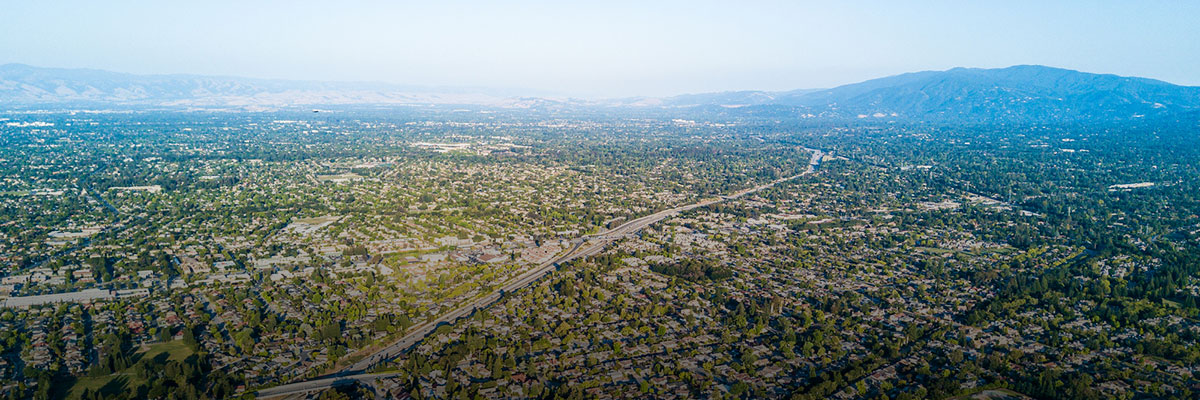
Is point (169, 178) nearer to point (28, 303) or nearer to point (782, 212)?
point (28, 303)

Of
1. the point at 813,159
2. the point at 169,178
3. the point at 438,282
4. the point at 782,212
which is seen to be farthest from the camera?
the point at 813,159

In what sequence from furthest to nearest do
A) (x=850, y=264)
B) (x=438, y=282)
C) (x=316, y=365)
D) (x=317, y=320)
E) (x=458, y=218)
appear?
(x=458, y=218) → (x=850, y=264) → (x=438, y=282) → (x=317, y=320) → (x=316, y=365)

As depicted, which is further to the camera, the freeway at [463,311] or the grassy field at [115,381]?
the freeway at [463,311]

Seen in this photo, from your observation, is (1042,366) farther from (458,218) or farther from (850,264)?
(458,218)

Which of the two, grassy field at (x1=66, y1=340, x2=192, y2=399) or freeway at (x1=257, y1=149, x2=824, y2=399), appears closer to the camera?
grassy field at (x1=66, y1=340, x2=192, y2=399)

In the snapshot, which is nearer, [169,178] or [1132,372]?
[1132,372]

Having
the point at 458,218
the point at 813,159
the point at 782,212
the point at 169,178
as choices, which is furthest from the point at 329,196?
the point at 813,159

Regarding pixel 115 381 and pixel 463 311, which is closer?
pixel 115 381
